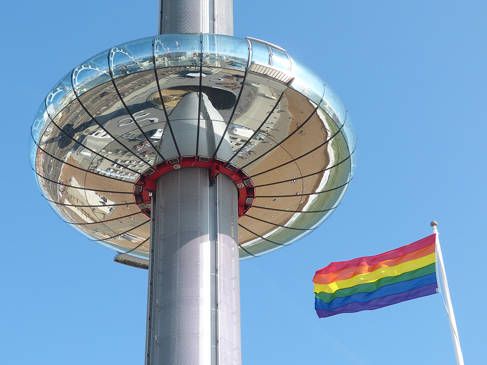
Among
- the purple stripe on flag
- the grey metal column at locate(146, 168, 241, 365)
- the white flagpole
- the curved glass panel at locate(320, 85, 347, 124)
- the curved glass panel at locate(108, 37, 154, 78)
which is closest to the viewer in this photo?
the white flagpole

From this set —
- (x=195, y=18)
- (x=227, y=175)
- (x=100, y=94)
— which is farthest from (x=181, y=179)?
(x=195, y=18)

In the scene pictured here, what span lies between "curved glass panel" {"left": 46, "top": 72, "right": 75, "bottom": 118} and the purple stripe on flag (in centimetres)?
1087

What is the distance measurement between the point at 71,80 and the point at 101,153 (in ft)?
10.9

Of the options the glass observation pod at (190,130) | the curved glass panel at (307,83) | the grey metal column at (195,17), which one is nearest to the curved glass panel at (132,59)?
the glass observation pod at (190,130)

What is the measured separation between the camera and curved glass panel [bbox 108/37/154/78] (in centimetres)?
2497

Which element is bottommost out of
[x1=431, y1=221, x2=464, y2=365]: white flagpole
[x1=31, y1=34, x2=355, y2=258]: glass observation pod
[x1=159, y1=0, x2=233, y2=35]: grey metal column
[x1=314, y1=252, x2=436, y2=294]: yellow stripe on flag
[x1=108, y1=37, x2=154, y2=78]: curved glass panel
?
[x1=431, y1=221, x2=464, y2=365]: white flagpole

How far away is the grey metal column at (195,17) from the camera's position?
29.8 metres

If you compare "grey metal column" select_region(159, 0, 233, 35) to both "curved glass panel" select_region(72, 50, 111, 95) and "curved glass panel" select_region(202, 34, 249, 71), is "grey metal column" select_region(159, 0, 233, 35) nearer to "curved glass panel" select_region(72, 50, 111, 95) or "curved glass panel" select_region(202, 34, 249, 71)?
"curved glass panel" select_region(202, 34, 249, 71)

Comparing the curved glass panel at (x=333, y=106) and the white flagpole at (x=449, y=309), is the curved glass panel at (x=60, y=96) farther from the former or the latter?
the white flagpole at (x=449, y=309)

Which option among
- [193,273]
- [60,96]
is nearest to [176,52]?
[60,96]

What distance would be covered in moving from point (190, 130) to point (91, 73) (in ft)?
12.1

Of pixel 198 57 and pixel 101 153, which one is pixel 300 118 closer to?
pixel 198 57

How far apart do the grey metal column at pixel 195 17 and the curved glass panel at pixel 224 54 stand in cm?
467

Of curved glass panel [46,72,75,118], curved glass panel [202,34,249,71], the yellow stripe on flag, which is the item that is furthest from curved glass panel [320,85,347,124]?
curved glass panel [46,72,75,118]
